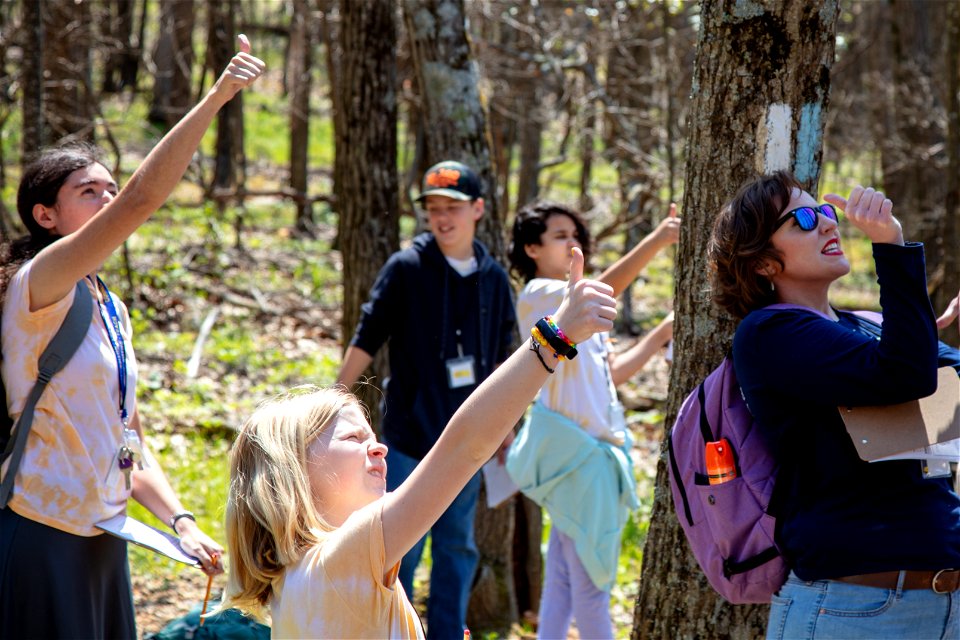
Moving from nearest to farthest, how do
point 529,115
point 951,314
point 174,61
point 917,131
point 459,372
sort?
point 951,314 → point 459,372 → point 529,115 → point 917,131 → point 174,61

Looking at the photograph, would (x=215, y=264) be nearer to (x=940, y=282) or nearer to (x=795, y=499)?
(x=940, y=282)

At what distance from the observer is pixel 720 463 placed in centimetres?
235

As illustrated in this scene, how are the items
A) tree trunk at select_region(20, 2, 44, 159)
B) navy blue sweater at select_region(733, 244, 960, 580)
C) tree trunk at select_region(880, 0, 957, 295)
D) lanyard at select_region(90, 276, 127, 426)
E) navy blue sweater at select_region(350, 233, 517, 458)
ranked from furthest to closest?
tree trunk at select_region(880, 0, 957, 295) < tree trunk at select_region(20, 2, 44, 159) < navy blue sweater at select_region(350, 233, 517, 458) < lanyard at select_region(90, 276, 127, 426) < navy blue sweater at select_region(733, 244, 960, 580)

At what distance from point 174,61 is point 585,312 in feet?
61.1

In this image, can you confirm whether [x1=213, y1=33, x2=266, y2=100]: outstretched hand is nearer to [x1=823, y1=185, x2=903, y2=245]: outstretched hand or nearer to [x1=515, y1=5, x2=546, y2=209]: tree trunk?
[x1=823, y1=185, x2=903, y2=245]: outstretched hand

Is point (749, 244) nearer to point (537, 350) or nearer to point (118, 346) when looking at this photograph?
point (537, 350)

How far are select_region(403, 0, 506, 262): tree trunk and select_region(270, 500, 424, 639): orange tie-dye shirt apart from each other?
3529 millimetres

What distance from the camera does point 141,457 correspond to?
303 cm

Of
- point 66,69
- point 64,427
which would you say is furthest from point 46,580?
point 66,69

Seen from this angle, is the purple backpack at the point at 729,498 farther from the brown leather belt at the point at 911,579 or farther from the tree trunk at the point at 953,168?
the tree trunk at the point at 953,168

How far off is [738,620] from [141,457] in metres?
1.85

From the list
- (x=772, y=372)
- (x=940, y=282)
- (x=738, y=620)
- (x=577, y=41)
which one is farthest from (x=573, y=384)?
(x=577, y=41)

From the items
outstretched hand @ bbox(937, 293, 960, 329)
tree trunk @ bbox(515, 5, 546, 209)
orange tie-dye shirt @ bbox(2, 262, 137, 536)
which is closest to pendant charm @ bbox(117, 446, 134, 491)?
orange tie-dye shirt @ bbox(2, 262, 137, 536)

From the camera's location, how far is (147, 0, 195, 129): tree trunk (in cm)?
1365
